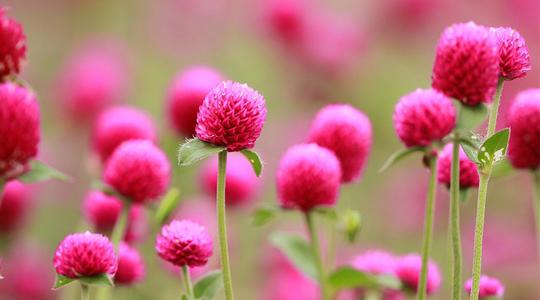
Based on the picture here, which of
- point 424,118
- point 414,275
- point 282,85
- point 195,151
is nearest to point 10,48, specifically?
point 195,151

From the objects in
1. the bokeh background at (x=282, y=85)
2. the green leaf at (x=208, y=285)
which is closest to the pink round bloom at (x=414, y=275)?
the green leaf at (x=208, y=285)

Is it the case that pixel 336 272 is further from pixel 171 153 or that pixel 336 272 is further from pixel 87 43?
pixel 87 43

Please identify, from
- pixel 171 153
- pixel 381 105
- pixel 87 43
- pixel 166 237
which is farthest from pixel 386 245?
pixel 166 237

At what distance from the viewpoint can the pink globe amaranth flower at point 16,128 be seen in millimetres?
1037

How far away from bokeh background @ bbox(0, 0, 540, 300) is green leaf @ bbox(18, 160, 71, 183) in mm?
1048

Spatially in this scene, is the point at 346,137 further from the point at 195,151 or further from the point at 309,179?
the point at 195,151

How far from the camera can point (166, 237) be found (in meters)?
1.06

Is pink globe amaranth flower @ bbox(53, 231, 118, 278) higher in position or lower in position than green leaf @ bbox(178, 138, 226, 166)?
lower

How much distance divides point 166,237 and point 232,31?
10.1ft

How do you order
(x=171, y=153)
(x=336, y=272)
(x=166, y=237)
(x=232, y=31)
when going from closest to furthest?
(x=166, y=237) < (x=336, y=272) < (x=171, y=153) < (x=232, y=31)

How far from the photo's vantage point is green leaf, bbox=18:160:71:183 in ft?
3.47

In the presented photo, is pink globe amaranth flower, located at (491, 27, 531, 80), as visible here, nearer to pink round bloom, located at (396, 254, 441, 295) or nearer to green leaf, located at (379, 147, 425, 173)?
green leaf, located at (379, 147, 425, 173)

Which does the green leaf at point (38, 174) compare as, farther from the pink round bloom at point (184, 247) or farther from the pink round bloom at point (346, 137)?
the pink round bloom at point (346, 137)

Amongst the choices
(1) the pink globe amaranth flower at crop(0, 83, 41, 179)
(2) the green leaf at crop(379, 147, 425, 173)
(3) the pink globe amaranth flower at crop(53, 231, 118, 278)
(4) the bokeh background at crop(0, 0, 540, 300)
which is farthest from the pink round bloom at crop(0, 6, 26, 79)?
(4) the bokeh background at crop(0, 0, 540, 300)
